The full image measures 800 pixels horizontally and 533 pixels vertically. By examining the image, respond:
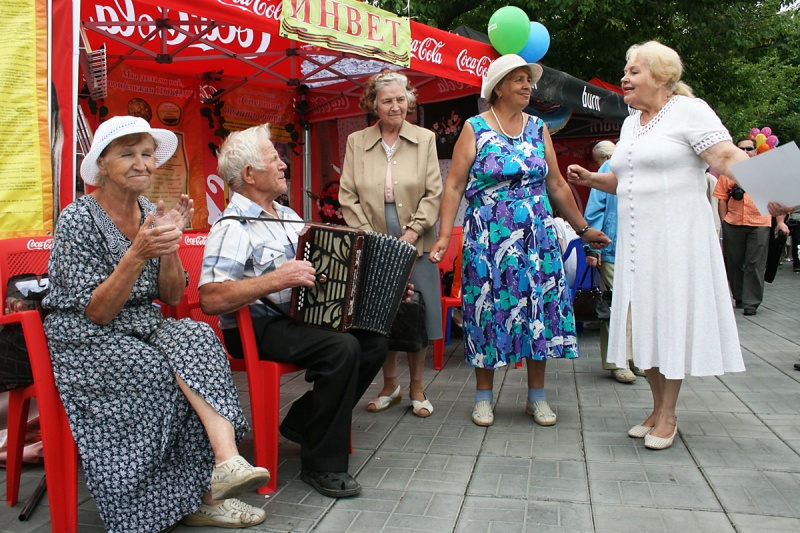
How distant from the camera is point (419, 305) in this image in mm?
3807

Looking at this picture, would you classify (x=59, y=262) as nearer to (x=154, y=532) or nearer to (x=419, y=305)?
(x=154, y=532)

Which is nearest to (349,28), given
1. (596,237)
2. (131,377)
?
(596,237)

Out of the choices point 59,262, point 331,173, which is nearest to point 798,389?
point 59,262

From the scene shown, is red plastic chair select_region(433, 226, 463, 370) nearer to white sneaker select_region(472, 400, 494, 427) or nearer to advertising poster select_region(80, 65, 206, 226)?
white sneaker select_region(472, 400, 494, 427)

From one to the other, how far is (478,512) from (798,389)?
9.73ft

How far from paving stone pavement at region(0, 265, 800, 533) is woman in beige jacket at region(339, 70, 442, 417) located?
1.84 ft

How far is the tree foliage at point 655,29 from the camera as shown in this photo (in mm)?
12352

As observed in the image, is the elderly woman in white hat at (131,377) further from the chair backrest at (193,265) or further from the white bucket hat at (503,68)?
the white bucket hat at (503,68)

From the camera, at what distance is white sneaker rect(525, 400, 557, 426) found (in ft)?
12.4

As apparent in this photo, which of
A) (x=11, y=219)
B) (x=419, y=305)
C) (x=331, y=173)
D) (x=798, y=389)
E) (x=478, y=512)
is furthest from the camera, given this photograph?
(x=331, y=173)

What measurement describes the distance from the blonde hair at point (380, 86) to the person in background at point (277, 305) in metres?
1.05

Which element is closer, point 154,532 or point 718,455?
point 154,532

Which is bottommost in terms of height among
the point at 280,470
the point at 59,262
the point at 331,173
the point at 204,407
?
the point at 280,470

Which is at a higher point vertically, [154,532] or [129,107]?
[129,107]
